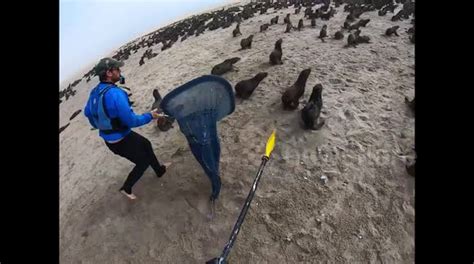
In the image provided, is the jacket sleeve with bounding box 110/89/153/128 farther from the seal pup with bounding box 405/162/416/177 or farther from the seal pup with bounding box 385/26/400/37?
the seal pup with bounding box 385/26/400/37

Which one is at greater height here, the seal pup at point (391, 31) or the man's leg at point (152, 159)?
the man's leg at point (152, 159)

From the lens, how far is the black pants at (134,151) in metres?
4.05

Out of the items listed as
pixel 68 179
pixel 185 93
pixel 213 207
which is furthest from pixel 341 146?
pixel 68 179

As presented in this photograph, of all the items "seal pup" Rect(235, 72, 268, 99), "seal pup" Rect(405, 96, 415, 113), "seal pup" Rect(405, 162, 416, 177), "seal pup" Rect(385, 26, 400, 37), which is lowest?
"seal pup" Rect(385, 26, 400, 37)

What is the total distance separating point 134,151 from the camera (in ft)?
13.6

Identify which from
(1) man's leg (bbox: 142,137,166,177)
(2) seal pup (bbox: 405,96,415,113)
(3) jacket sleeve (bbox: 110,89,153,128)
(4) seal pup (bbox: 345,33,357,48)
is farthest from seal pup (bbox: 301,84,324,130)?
(4) seal pup (bbox: 345,33,357,48)

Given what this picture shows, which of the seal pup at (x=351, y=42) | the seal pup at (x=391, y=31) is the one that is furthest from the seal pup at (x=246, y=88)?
the seal pup at (x=391, y=31)

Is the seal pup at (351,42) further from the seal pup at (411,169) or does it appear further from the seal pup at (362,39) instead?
the seal pup at (411,169)

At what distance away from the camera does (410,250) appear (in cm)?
355

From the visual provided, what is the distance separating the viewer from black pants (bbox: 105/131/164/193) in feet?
13.3

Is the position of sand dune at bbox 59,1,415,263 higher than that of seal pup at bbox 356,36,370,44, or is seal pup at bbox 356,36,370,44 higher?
sand dune at bbox 59,1,415,263
